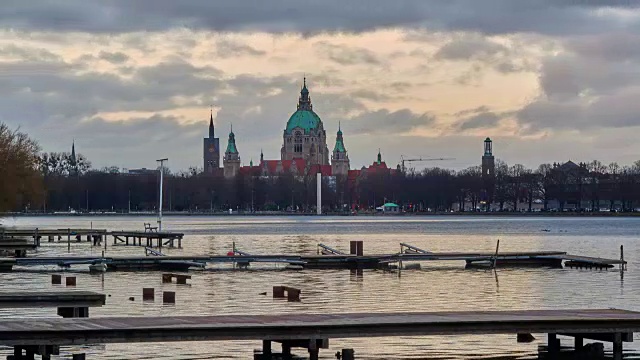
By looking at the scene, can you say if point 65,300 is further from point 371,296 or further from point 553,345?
point 371,296

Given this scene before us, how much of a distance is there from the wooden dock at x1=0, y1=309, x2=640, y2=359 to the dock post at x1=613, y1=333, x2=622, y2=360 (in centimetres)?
2

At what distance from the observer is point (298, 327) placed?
88.7ft

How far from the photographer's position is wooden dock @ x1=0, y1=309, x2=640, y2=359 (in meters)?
26.0

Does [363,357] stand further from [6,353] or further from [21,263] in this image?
[21,263]

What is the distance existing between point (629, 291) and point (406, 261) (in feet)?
69.3

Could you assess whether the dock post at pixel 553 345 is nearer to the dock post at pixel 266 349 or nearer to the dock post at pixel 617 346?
the dock post at pixel 617 346

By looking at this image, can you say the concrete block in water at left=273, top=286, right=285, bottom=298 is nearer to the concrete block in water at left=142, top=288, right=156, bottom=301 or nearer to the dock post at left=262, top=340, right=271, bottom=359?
the concrete block in water at left=142, top=288, right=156, bottom=301

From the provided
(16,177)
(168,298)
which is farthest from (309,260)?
(16,177)

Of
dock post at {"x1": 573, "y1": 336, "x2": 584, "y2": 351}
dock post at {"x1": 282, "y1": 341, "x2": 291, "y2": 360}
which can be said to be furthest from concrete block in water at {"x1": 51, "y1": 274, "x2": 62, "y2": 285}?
dock post at {"x1": 573, "y1": 336, "x2": 584, "y2": 351}

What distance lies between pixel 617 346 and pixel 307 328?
7.27 m

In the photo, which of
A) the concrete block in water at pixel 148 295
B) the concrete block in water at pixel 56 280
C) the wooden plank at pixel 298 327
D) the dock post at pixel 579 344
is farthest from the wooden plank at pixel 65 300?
the concrete block in water at pixel 56 280

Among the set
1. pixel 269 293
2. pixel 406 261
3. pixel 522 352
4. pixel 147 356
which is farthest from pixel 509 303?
pixel 406 261

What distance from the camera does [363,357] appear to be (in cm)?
3084

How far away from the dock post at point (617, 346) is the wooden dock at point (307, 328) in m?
0.02
